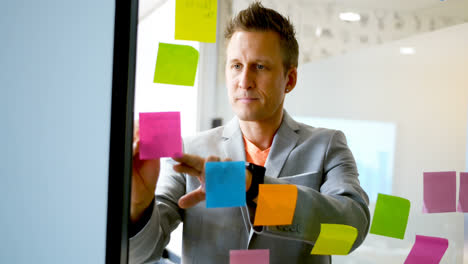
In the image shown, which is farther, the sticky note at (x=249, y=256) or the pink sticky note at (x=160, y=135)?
the sticky note at (x=249, y=256)

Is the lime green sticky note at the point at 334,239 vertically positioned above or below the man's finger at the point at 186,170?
below

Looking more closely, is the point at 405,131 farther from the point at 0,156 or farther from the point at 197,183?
the point at 0,156

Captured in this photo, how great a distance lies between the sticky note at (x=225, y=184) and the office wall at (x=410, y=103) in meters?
0.36

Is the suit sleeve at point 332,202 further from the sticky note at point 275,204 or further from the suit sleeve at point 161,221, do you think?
the suit sleeve at point 161,221

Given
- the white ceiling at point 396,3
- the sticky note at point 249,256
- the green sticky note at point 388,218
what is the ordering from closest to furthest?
the sticky note at point 249,256 < the green sticky note at point 388,218 < the white ceiling at point 396,3

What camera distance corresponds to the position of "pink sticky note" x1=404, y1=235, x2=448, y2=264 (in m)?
0.98

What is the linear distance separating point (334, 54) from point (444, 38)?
1.19 ft

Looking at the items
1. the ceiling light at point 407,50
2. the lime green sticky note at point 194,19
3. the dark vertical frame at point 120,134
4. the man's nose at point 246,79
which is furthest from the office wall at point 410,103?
the dark vertical frame at point 120,134

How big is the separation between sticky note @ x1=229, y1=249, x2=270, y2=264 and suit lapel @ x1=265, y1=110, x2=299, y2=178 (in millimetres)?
167

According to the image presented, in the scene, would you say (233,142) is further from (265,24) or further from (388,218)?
(388,218)

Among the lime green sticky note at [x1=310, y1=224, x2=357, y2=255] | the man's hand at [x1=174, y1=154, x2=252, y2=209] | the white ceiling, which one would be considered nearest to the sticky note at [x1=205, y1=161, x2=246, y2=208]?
the man's hand at [x1=174, y1=154, x2=252, y2=209]

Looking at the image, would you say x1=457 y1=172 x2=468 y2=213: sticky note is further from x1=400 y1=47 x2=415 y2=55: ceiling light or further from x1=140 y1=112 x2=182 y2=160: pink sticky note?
x1=140 y1=112 x2=182 y2=160: pink sticky note

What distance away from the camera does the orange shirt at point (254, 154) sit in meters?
0.82

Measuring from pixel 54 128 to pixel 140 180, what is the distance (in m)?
0.18
